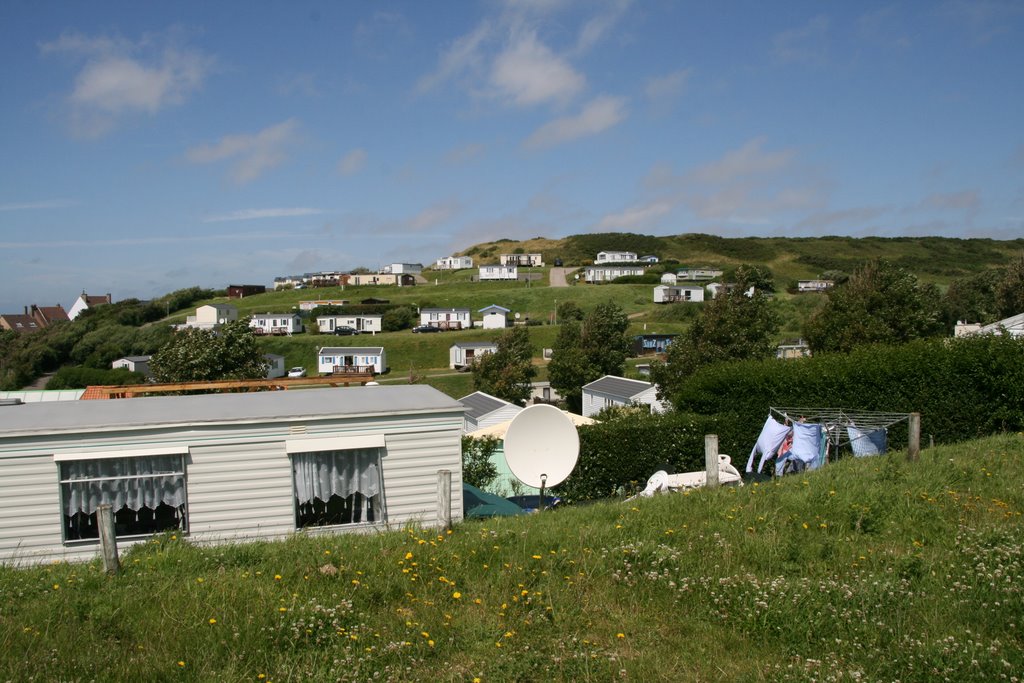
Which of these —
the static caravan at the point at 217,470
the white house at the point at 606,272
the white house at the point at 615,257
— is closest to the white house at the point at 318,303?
the white house at the point at 606,272

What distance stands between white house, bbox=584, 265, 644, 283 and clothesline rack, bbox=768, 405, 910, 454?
3530 inches

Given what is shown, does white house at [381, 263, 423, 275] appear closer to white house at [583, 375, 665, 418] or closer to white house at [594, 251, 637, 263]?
white house at [594, 251, 637, 263]

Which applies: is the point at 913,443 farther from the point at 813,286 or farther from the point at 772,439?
the point at 813,286

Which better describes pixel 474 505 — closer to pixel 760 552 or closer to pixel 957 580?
pixel 760 552

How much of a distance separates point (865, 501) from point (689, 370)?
→ 24.4 meters

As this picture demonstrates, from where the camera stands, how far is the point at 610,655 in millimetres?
5105

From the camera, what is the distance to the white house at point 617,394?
35656mm

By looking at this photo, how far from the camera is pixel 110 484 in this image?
10.4 m

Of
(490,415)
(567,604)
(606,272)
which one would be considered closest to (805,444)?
(567,604)

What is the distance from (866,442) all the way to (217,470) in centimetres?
1192

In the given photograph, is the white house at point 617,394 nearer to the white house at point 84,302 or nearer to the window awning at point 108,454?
the window awning at point 108,454

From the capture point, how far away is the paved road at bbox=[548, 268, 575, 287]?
105 m

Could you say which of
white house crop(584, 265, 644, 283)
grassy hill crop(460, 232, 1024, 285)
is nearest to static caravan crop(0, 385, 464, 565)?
white house crop(584, 265, 644, 283)

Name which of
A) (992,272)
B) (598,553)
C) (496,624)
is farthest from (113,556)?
(992,272)
